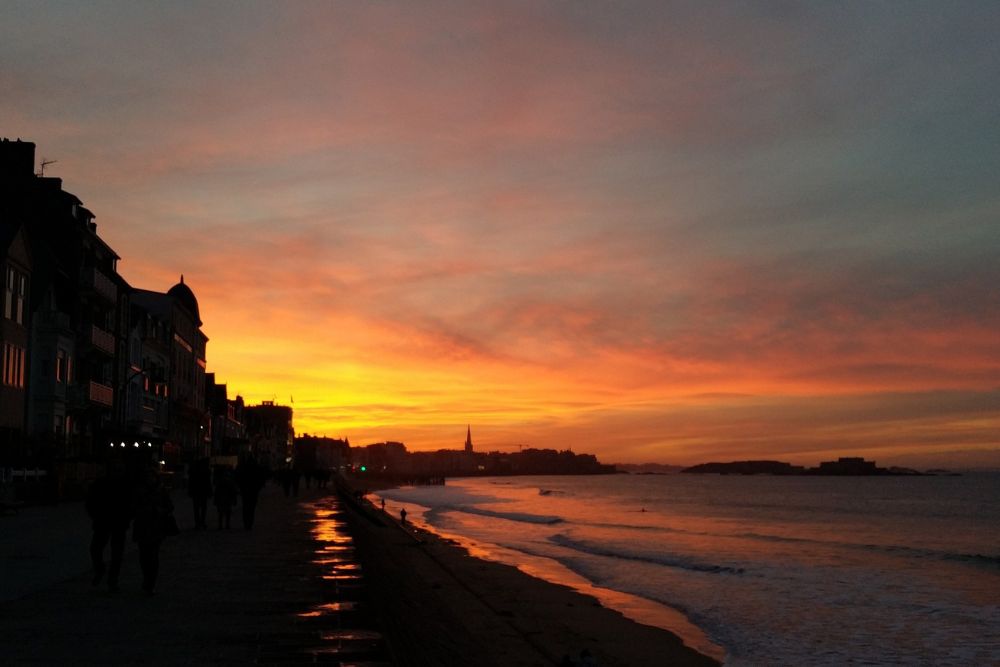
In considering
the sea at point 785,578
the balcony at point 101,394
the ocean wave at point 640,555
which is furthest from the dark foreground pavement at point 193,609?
the balcony at point 101,394

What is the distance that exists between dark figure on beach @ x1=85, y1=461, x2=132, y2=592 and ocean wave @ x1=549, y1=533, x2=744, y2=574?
85.8ft

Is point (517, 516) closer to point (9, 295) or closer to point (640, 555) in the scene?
point (640, 555)

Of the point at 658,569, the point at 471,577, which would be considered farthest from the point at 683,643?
the point at 658,569

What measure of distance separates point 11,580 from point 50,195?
41564 mm

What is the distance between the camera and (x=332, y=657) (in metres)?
10.0

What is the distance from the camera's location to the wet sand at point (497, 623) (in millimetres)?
15260

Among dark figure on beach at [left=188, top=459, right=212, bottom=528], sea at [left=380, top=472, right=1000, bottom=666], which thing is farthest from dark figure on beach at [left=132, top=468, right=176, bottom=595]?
dark figure on beach at [left=188, top=459, right=212, bottom=528]

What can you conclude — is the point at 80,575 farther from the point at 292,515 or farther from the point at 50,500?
the point at 50,500

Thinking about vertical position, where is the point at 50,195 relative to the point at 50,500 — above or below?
above

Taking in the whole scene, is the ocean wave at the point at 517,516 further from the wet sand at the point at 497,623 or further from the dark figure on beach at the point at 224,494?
the dark figure on beach at the point at 224,494

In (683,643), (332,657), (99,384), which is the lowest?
(683,643)

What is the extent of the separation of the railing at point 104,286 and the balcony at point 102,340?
2.01 m

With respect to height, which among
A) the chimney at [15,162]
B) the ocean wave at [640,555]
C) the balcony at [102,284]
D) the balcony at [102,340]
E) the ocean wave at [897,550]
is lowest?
the ocean wave at [897,550]

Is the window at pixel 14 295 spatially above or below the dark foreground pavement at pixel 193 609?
above
